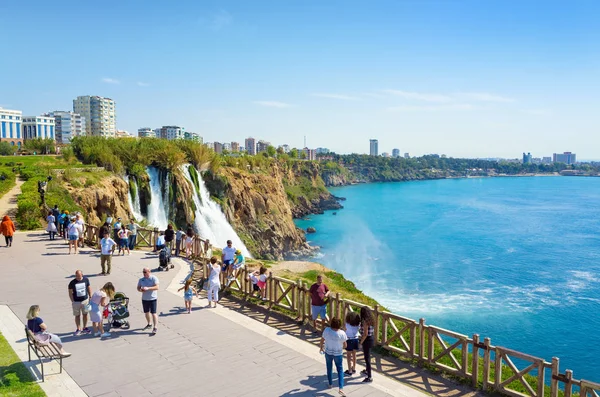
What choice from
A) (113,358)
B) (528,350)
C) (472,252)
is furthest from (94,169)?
(472,252)

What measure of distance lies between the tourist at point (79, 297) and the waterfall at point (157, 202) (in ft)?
84.5

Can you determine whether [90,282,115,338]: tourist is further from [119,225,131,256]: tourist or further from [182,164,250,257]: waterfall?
[182,164,250,257]: waterfall

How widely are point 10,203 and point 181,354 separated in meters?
22.3

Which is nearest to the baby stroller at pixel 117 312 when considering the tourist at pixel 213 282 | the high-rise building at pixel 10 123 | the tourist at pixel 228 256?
the tourist at pixel 213 282

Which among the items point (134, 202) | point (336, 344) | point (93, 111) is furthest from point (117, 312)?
point (93, 111)

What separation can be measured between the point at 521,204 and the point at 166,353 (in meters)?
112

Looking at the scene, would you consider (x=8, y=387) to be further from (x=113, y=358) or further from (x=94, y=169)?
(x=94, y=169)

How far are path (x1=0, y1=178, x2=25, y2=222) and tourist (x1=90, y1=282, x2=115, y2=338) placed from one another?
53.0ft

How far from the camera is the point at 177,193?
41.4 meters

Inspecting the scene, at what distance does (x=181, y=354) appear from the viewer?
1119cm

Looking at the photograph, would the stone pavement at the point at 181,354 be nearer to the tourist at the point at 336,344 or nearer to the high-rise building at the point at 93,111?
the tourist at the point at 336,344

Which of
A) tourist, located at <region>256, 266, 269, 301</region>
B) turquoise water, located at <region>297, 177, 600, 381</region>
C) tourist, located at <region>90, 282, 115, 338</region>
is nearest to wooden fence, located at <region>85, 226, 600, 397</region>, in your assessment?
tourist, located at <region>256, 266, 269, 301</region>

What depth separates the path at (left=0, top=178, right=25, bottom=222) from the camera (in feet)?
84.1

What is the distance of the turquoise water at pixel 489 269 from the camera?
1242 inches
